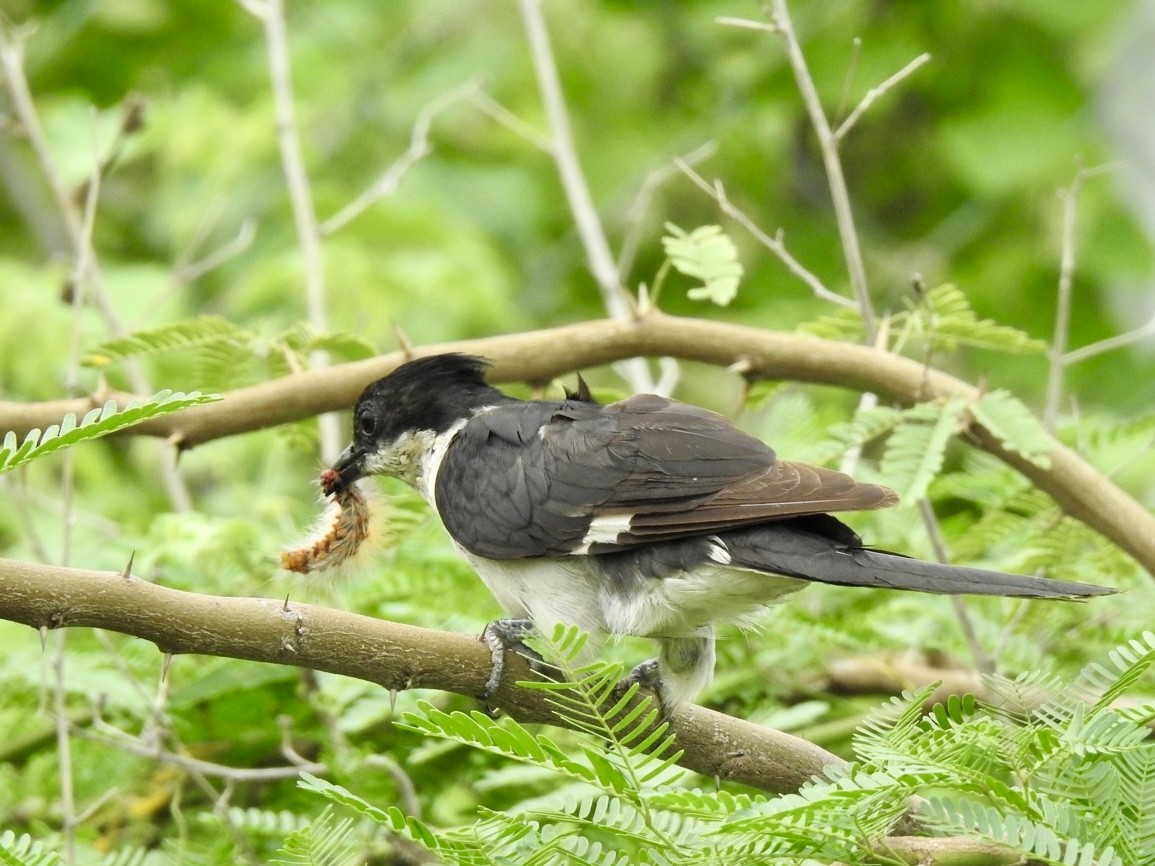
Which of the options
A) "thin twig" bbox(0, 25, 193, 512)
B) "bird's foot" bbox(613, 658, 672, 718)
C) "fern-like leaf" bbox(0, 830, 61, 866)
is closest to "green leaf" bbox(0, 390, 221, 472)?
"fern-like leaf" bbox(0, 830, 61, 866)

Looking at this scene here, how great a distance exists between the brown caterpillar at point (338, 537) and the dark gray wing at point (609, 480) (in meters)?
0.21

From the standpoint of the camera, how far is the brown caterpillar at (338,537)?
325 centimetres

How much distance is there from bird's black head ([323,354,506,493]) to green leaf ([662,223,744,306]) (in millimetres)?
540

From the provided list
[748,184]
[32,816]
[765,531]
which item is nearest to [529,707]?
[765,531]

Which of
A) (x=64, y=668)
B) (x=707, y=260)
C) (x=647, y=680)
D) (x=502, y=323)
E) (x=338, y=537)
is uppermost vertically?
(x=707, y=260)

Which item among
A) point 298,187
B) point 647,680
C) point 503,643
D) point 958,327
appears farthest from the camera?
point 298,187

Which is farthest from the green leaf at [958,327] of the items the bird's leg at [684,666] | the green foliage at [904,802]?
the green foliage at [904,802]

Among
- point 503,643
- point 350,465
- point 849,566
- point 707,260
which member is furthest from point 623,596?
point 350,465

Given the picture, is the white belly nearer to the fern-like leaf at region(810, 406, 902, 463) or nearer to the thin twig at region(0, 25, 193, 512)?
the fern-like leaf at region(810, 406, 902, 463)

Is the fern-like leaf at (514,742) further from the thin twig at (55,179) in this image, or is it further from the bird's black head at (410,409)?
the thin twig at (55,179)

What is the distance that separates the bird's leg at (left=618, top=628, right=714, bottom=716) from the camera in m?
3.06

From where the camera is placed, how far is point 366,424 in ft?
11.7

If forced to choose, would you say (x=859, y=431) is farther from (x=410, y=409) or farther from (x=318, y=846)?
(x=318, y=846)

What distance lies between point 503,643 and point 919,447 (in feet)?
3.24
